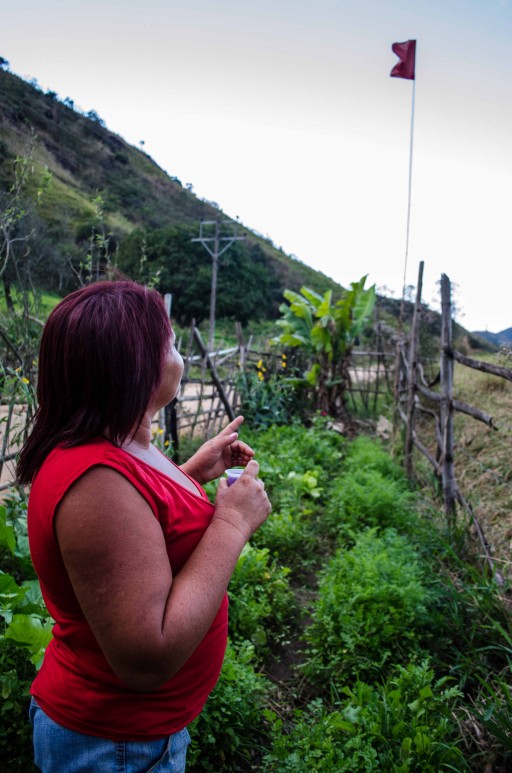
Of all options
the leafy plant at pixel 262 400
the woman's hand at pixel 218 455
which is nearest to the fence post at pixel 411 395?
the leafy plant at pixel 262 400

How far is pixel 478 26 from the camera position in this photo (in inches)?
199

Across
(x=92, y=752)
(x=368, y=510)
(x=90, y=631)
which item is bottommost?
(x=368, y=510)

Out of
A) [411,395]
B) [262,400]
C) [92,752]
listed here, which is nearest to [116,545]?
[92,752]

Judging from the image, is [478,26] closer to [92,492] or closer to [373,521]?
[373,521]

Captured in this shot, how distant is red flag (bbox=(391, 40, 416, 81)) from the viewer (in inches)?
303

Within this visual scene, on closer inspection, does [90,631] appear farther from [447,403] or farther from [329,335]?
[329,335]

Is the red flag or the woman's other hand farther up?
the red flag

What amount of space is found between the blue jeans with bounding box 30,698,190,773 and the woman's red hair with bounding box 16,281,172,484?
517 millimetres

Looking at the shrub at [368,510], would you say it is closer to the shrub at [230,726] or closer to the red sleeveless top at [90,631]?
the shrub at [230,726]

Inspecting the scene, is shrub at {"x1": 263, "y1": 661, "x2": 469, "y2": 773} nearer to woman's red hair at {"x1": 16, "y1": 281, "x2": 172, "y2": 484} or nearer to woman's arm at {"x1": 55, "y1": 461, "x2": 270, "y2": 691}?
woman's arm at {"x1": 55, "y1": 461, "x2": 270, "y2": 691}

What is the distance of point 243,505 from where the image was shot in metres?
0.99

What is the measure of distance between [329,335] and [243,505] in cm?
804

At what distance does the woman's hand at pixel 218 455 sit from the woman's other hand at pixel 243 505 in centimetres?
35

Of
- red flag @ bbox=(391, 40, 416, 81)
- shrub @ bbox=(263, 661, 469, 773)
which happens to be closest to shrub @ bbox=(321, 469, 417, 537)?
shrub @ bbox=(263, 661, 469, 773)
